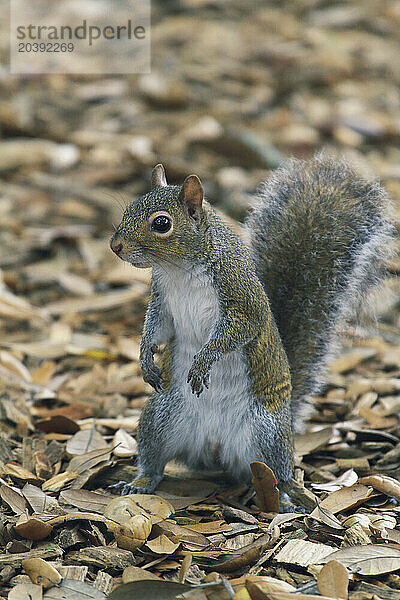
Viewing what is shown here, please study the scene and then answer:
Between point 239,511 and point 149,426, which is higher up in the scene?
point 149,426

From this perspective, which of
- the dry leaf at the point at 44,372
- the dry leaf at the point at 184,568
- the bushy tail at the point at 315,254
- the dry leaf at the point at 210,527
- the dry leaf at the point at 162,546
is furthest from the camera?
the dry leaf at the point at 44,372

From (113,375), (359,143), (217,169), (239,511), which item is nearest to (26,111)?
(217,169)

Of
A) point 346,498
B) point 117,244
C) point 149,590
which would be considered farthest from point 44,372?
point 149,590

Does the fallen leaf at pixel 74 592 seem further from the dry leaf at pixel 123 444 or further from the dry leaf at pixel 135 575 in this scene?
the dry leaf at pixel 123 444

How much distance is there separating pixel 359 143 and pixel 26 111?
2348 millimetres

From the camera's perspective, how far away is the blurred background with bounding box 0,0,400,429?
414cm

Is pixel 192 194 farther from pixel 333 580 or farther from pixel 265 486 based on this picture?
pixel 333 580

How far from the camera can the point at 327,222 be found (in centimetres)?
306

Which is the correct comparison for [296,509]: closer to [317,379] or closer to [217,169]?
[317,379]

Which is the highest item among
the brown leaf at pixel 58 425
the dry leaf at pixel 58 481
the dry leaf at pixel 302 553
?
the brown leaf at pixel 58 425

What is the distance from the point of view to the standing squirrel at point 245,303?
263 centimetres

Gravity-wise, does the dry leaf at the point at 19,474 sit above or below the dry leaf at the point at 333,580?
above

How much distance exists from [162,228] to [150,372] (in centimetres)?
49

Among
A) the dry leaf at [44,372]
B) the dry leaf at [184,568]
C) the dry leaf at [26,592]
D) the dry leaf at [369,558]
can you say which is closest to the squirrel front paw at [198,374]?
the dry leaf at [184,568]
